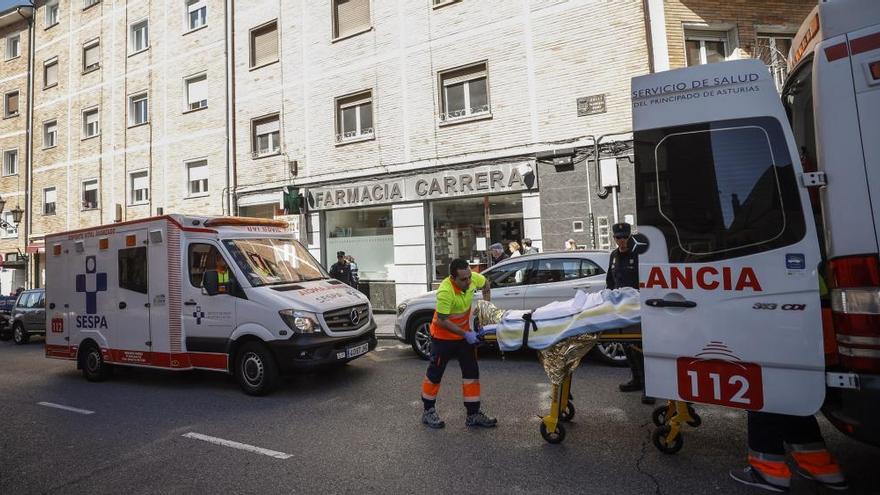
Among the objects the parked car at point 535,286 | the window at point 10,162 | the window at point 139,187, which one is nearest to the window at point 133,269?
the parked car at point 535,286

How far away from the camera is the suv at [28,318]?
1350 centimetres

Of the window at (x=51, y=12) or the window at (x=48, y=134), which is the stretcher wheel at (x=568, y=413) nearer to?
the window at (x=48, y=134)

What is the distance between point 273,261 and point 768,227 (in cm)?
592

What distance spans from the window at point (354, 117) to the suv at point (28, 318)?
30.3 ft

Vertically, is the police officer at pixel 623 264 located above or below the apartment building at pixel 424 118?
below

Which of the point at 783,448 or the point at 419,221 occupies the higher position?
the point at 419,221

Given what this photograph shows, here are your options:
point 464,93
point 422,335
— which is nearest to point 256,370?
point 422,335

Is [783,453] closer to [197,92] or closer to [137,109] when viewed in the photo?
[197,92]

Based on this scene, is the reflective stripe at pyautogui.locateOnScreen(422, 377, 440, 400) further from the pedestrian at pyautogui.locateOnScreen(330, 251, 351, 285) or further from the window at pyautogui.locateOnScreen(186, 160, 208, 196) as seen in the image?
the window at pyautogui.locateOnScreen(186, 160, 208, 196)

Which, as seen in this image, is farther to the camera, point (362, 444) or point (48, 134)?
point (48, 134)

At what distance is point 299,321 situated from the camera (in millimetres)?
6129

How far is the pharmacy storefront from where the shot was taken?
39.7 feet

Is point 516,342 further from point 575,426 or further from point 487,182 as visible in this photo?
point 487,182

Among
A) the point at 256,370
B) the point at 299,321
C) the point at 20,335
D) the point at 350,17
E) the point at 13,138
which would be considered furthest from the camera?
the point at 13,138
